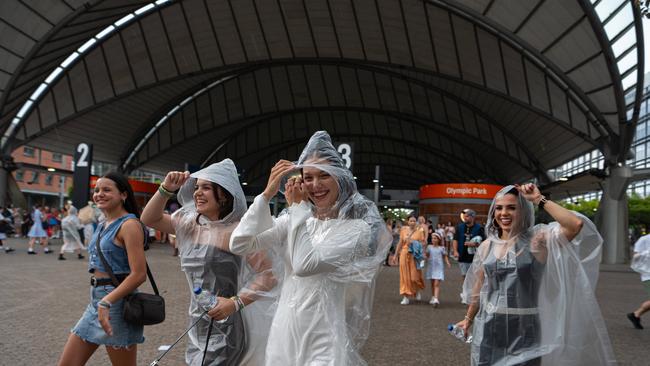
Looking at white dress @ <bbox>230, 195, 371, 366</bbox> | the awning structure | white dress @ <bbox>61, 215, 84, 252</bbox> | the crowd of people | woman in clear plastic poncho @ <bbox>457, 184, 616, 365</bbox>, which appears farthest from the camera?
the awning structure

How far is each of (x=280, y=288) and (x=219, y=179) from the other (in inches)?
30.2

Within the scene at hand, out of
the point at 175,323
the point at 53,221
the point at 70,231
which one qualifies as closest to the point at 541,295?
the point at 175,323

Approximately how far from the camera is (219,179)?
3482 mm

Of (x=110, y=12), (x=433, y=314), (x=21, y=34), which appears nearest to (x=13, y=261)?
(x=433, y=314)

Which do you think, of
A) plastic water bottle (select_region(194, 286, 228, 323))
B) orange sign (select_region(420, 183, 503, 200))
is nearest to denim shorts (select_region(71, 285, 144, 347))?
plastic water bottle (select_region(194, 286, 228, 323))

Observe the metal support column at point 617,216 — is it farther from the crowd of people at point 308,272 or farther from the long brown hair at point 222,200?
the long brown hair at point 222,200

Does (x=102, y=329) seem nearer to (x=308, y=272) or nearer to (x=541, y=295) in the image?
(x=308, y=272)

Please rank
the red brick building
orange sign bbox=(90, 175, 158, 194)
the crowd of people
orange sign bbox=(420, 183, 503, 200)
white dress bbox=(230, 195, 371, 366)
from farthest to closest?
the red brick building
orange sign bbox=(90, 175, 158, 194)
orange sign bbox=(420, 183, 503, 200)
the crowd of people
white dress bbox=(230, 195, 371, 366)

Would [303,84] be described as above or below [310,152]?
above

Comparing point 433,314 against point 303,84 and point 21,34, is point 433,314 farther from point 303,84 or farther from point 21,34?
point 303,84

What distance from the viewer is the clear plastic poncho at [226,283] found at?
3135 millimetres

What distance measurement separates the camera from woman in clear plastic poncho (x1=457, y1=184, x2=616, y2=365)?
140 inches

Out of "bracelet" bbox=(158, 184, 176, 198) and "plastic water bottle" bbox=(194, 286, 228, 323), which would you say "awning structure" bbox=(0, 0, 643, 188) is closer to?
"bracelet" bbox=(158, 184, 176, 198)

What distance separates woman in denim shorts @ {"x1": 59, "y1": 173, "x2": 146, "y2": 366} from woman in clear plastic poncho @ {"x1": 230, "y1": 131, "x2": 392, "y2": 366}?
779mm
